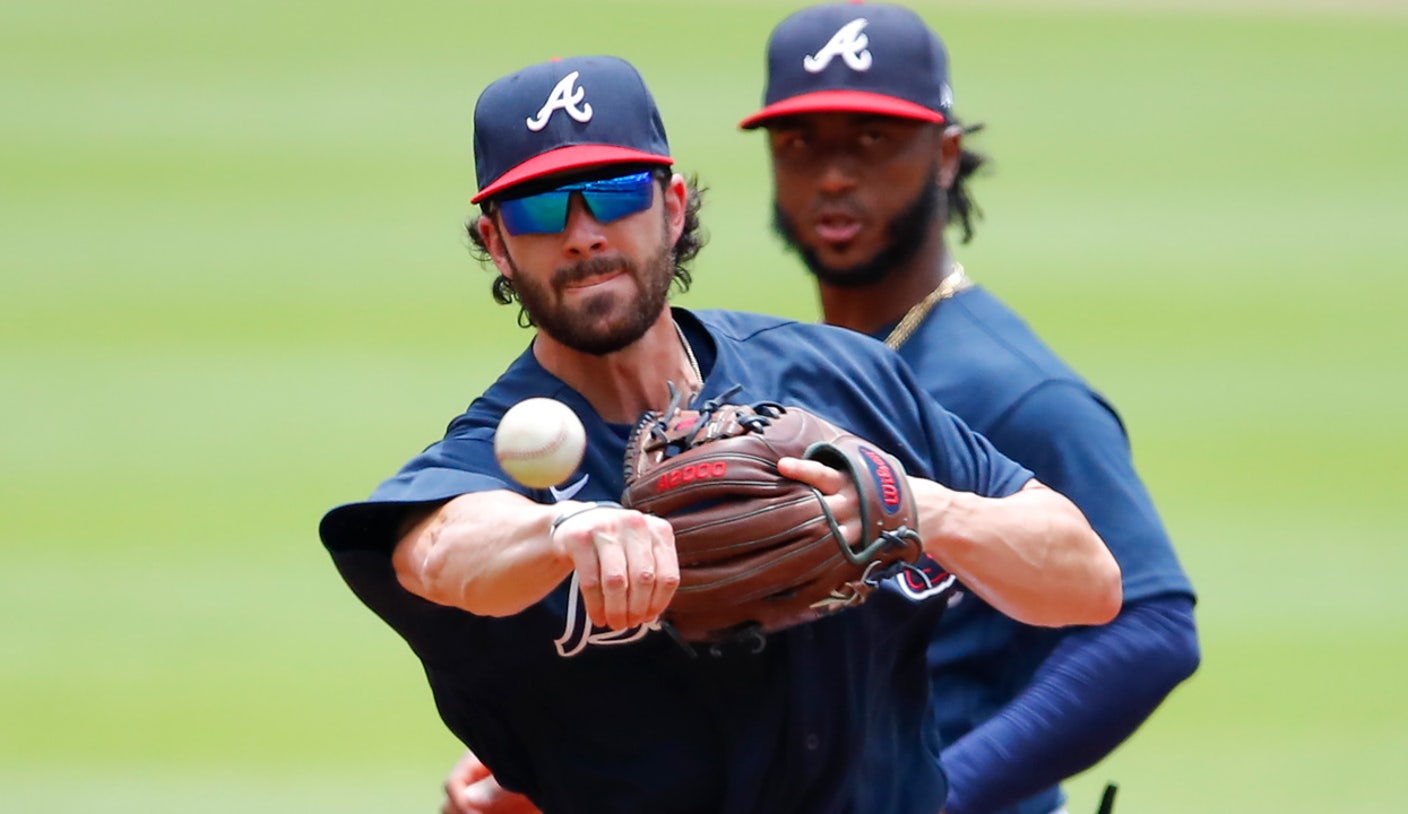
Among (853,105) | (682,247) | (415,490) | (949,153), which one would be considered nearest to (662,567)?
(415,490)

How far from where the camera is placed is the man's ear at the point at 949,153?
14.7ft

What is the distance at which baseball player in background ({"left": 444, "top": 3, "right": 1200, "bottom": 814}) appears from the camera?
3.77 meters

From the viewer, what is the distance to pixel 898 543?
9.40 feet

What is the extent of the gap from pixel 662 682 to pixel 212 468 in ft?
24.7

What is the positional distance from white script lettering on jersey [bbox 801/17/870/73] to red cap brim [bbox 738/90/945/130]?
0.05 meters

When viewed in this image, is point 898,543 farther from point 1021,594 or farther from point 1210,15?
point 1210,15

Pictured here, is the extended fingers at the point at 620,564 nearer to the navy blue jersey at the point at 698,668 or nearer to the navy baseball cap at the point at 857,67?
the navy blue jersey at the point at 698,668

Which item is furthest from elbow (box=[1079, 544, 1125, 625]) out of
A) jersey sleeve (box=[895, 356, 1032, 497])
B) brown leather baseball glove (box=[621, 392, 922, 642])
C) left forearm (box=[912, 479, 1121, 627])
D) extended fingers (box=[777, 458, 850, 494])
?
extended fingers (box=[777, 458, 850, 494])

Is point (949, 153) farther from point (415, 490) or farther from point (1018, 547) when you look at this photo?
point (415, 490)

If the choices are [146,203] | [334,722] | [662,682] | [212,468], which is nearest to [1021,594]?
[662,682]

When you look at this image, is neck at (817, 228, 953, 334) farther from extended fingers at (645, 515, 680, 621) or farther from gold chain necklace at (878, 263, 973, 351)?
extended fingers at (645, 515, 680, 621)

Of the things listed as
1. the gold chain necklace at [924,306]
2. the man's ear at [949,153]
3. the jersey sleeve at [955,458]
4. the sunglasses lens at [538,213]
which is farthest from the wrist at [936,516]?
the man's ear at [949,153]

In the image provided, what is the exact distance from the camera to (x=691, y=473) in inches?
113

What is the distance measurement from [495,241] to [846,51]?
48.8 inches
